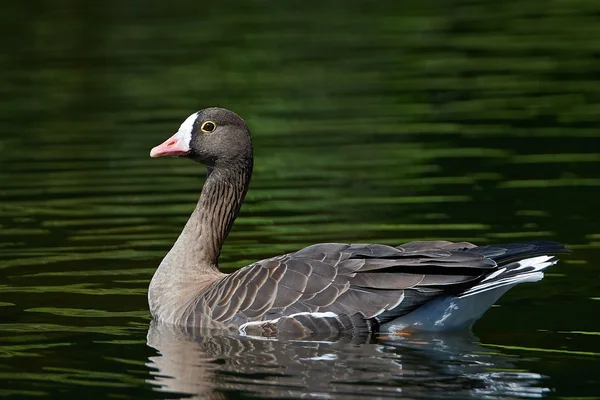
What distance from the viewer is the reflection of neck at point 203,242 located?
511 inches

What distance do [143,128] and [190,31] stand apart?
1303cm

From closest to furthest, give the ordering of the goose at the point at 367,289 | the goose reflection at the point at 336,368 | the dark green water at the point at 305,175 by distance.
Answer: the goose reflection at the point at 336,368, the dark green water at the point at 305,175, the goose at the point at 367,289

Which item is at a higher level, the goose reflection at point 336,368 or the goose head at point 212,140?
the goose head at point 212,140

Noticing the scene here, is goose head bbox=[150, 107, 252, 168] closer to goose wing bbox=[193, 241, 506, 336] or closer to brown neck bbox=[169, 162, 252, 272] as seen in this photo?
brown neck bbox=[169, 162, 252, 272]

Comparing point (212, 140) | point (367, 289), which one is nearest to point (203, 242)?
point (212, 140)

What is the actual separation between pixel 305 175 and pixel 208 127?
5.80 metres

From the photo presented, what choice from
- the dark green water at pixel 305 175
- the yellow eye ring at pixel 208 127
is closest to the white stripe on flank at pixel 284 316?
the dark green water at pixel 305 175

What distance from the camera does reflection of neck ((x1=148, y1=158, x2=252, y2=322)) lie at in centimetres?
1298

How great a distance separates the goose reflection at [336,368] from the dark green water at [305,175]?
3 cm

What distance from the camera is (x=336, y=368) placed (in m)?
10.6

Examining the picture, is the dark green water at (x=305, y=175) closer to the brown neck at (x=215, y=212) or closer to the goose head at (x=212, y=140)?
the brown neck at (x=215, y=212)

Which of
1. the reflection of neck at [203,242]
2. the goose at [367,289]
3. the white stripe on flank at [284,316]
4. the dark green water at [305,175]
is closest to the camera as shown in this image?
the dark green water at [305,175]

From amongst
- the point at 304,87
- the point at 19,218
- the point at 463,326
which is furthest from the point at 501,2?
the point at 463,326

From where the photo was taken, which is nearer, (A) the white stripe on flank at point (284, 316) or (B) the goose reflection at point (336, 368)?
(B) the goose reflection at point (336, 368)
